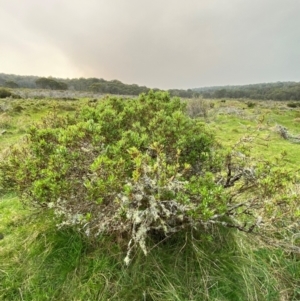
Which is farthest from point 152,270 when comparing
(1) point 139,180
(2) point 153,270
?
(1) point 139,180

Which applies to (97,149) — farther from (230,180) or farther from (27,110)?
(27,110)

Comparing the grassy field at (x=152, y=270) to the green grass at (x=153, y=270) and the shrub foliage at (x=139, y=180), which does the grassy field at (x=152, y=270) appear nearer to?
the green grass at (x=153, y=270)

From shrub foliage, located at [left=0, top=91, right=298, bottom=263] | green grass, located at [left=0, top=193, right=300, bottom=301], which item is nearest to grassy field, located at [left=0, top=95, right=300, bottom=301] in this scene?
green grass, located at [left=0, top=193, right=300, bottom=301]

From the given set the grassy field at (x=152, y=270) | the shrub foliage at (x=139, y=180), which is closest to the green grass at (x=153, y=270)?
the grassy field at (x=152, y=270)

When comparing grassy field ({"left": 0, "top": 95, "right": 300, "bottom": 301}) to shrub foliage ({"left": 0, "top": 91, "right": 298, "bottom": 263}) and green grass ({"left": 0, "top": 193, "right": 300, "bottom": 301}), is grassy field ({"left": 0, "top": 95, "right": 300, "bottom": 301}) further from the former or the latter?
shrub foliage ({"left": 0, "top": 91, "right": 298, "bottom": 263})

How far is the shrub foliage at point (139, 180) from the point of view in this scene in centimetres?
299

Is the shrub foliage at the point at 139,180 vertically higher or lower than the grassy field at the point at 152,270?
higher

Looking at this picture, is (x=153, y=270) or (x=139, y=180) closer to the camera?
(x=139, y=180)

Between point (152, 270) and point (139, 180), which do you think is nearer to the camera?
point (139, 180)

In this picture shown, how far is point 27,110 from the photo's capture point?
Result: 2694 centimetres

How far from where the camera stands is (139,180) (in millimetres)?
3033

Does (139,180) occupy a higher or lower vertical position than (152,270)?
higher

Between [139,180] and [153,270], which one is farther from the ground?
[139,180]

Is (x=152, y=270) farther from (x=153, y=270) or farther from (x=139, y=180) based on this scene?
(x=139, y=180)
